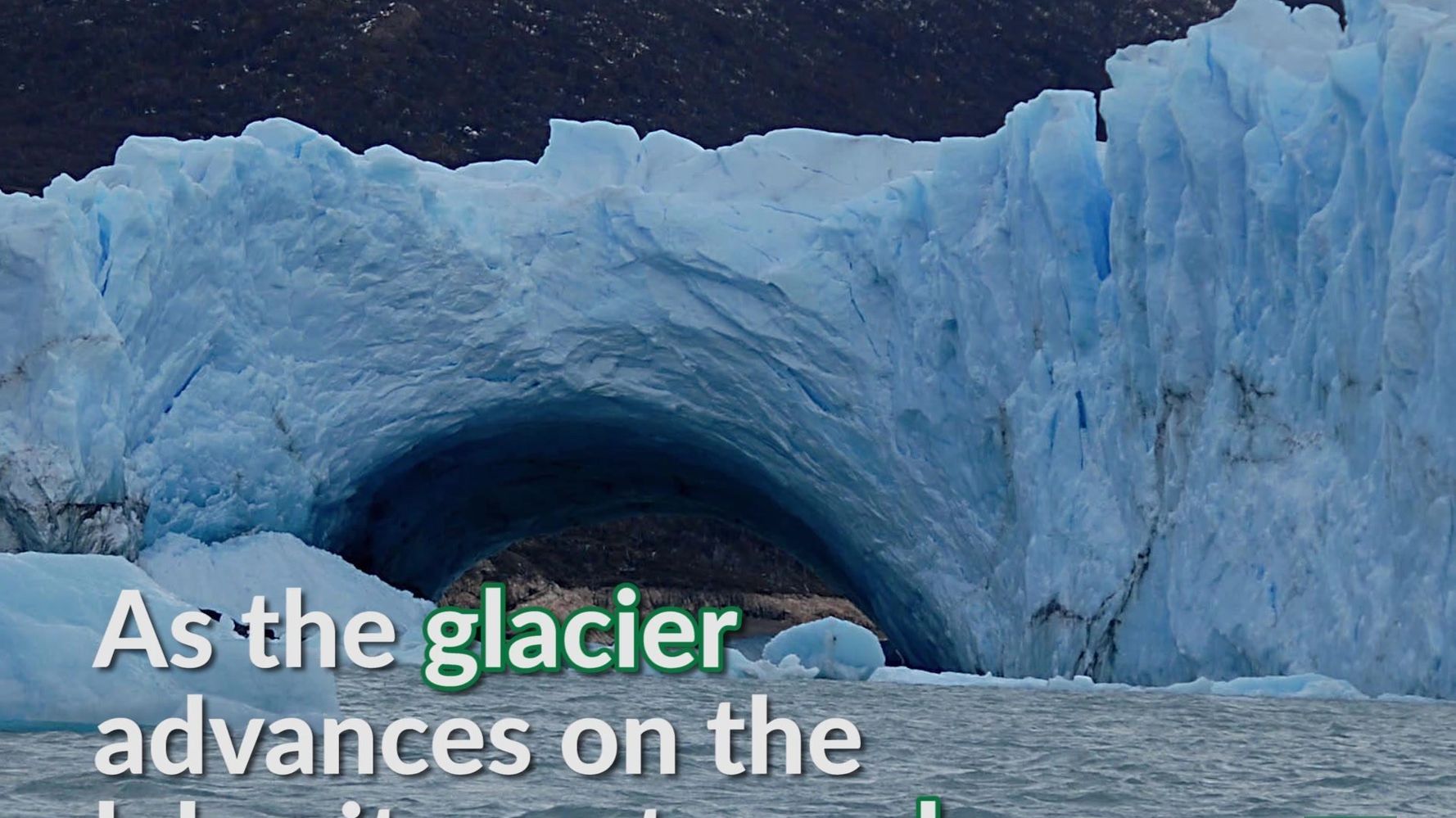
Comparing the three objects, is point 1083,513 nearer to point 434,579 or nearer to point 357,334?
point 357,334

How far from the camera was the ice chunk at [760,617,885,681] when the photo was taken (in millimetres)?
15297

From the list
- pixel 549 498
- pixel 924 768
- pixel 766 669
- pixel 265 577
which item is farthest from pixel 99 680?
pixel 549 498

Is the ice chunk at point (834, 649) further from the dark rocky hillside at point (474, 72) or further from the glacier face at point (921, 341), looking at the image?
the dark rocky hillside at point (474, 72)

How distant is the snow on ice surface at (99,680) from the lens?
30.7 feet

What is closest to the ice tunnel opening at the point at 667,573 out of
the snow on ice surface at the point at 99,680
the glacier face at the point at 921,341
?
the glacier face at the point at 921,341

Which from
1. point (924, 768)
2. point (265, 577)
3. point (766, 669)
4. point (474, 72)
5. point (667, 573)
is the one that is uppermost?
point (474, 72)

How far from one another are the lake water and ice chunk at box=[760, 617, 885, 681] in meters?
1.85

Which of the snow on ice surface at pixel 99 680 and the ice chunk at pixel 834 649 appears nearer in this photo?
the snow on ice surface at pixel 99 680

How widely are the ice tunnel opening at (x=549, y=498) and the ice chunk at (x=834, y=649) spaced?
3.53m

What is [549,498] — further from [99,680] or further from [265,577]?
[99,680]

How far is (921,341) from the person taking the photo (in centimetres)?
1683

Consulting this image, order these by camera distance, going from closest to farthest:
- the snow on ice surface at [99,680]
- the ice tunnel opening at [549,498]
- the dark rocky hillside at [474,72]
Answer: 1. the snow on ice surface at [99,680]
2. the ice tunnel opening at [549,498]
3. the dark rocky hillside at [474,72]

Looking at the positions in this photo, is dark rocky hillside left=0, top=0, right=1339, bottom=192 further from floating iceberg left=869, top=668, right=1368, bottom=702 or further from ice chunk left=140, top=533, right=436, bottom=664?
floating iceberg left=869, top=668, right=1368, bottom=702

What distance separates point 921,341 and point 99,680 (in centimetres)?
873
